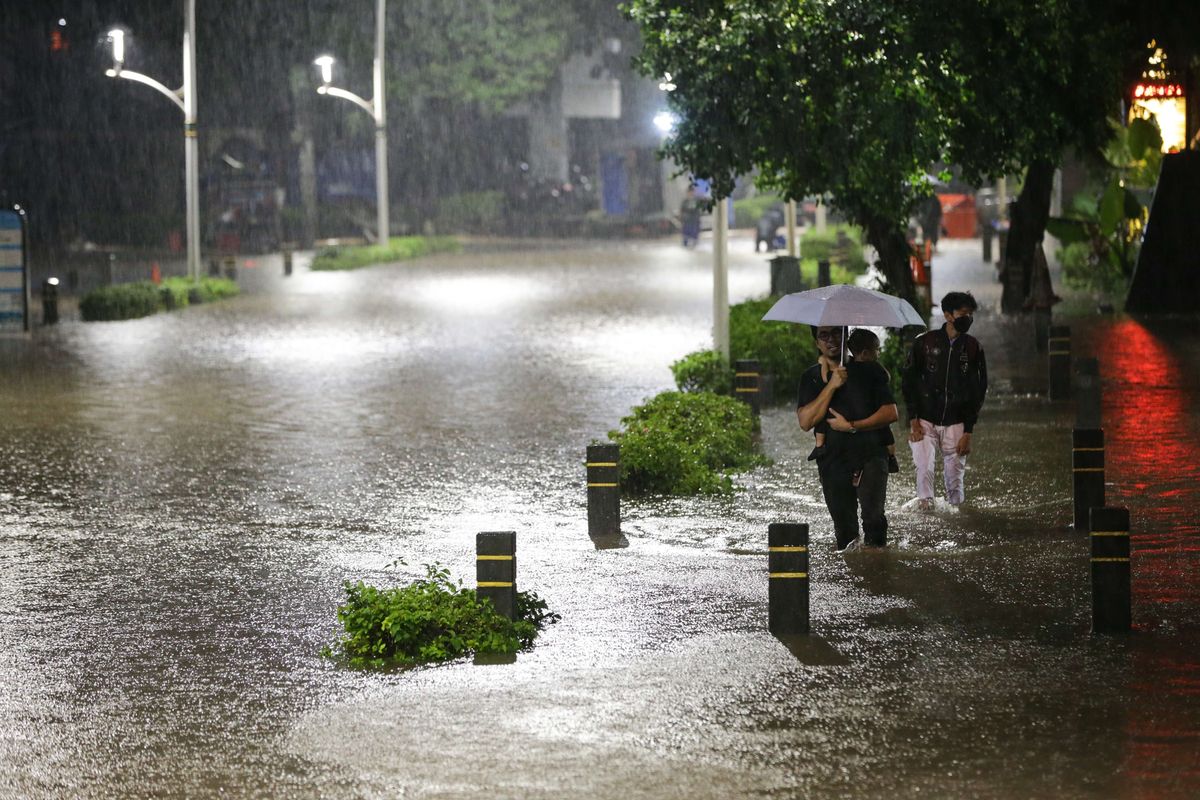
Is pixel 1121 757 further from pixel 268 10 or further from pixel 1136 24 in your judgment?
pixel 268 10

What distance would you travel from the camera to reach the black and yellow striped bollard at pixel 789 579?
912 centimetres

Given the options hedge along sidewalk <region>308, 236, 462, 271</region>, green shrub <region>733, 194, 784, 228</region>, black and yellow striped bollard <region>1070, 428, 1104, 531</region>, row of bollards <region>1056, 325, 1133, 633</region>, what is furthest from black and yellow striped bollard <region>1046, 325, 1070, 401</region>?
green shrub <region>733, 194, 784, 228</region>

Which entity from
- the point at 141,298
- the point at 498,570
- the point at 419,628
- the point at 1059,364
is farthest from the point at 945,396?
the point at 141,298

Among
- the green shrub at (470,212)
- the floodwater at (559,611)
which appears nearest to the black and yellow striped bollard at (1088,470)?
the floodwater at (559,611)

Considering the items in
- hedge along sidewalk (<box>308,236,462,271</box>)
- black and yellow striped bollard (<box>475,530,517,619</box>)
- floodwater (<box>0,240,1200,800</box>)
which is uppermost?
hedge along sidewalk (<box>308,236,462,271</box>)

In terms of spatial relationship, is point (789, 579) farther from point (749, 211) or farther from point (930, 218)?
point (749, 211)

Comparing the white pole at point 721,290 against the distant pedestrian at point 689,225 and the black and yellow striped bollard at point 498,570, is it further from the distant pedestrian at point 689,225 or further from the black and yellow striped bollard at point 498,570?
the distant pedestrian at point 689,225

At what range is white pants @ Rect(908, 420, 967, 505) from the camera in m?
12.3

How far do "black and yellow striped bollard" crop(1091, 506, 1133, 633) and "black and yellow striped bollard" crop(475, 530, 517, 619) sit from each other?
303 centimetres

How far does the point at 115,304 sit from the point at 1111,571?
23.7 metres

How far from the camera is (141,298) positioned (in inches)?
1201

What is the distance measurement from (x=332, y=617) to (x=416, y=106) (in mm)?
54347

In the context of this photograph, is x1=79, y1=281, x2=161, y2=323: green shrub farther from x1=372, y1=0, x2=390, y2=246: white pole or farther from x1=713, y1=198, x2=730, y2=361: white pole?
x1=372, y1=0, x2=390, y2=246: white pole

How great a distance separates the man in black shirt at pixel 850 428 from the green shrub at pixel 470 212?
50.8 m
